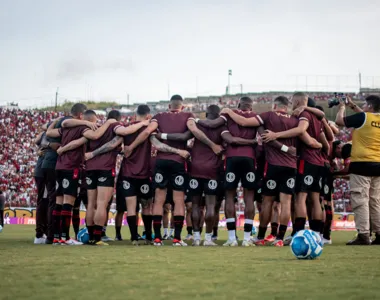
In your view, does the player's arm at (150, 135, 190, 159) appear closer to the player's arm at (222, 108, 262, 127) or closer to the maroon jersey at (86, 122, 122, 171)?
the maroon jersey at (86, 122, 122, 171)

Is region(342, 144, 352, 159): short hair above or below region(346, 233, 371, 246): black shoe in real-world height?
above

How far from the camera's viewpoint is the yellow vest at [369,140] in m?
12.8

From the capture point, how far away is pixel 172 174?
1247cm

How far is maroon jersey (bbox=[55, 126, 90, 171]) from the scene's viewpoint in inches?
498

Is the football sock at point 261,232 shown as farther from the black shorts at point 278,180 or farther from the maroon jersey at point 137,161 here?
the maroon jersey at point 137,161

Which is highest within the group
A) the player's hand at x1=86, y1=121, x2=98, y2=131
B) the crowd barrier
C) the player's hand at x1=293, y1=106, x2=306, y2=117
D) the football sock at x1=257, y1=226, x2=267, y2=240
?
the player's hand at x1=293, y1=106, x2=306, y2=117

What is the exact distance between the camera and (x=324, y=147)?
13008 mm

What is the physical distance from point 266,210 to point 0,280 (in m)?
7.06

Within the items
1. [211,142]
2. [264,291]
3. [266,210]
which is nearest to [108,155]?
[211,142]

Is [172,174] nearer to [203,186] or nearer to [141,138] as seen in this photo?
[203,186]

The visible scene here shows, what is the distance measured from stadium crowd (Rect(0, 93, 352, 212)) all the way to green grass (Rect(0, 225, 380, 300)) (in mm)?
28990

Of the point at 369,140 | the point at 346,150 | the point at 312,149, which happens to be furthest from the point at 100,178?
the point at 346,150

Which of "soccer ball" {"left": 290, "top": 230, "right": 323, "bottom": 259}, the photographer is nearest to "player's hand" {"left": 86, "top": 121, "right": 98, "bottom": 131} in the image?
the photographer

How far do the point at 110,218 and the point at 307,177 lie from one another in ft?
79.7
